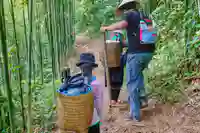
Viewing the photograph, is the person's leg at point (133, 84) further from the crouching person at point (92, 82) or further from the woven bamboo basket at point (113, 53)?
the crouching person at point (92, 82)

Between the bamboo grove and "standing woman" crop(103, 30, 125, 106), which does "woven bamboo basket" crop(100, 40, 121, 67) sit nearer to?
"standing woman" crop(103, 30, 125, 106)

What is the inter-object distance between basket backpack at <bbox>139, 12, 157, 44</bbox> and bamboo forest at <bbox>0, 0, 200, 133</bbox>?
4 centimetres

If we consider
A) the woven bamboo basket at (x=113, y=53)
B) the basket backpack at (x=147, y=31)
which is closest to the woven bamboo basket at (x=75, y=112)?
the woven bamboo basket at (x=113, y=53)

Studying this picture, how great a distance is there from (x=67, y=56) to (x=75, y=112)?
0.28 metres

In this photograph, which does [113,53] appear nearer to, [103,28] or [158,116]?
[103,28]

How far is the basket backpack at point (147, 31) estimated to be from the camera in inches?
52.0

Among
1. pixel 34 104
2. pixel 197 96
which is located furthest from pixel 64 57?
pixel 197 96

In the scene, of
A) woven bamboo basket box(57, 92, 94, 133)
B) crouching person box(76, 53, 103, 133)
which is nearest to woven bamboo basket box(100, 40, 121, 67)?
crouching person box(76, 53, 103, 133)

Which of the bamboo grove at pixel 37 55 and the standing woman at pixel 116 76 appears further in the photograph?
the standing woman at pixel 116 76

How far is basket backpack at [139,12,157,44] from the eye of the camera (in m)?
1.32

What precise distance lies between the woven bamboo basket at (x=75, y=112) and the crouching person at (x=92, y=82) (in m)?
0.04

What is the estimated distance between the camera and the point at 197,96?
1.51m

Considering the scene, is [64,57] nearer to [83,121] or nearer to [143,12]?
[83,121]

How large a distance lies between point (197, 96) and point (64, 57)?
83 centimetres
